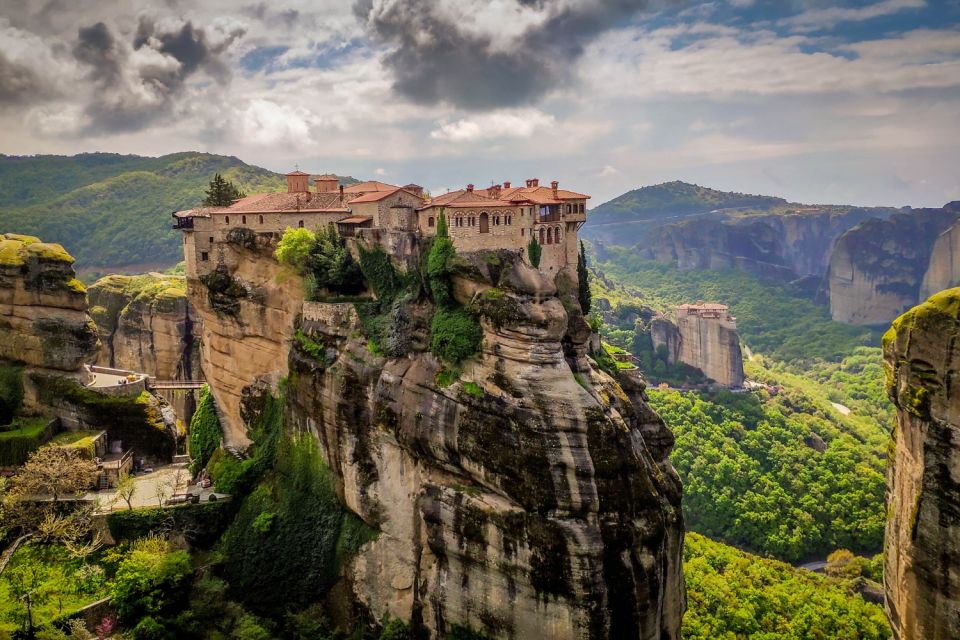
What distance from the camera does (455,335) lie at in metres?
33.4

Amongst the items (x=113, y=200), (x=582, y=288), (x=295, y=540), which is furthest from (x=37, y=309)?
(x=113, y=200)

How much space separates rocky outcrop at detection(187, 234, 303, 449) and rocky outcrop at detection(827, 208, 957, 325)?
433ft

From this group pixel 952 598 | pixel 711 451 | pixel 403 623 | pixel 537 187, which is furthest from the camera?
pixel 711 451

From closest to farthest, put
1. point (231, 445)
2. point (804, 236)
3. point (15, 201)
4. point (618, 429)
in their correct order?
point (618, 429) < point (231, 445) < point (15, 201) < point (804, 236)

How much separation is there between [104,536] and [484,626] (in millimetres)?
20666

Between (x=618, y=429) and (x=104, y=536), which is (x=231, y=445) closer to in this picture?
(x=104, y=536)

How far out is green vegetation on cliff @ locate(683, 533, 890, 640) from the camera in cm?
4119

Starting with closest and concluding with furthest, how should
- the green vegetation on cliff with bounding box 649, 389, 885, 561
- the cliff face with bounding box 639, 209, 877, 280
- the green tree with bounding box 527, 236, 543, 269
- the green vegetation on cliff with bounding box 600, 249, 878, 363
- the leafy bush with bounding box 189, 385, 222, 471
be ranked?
the green tree with bounding box 527, 236, 543, 269
the leafy bush with bounding box 189, 385, 222, 471
the green vegetation on cliff with bounding box 649, 389, 885, 561
the green vegetation on cliff with bounding box 600, 249, 878, 363
the cliff face with bounding box 639, 209, 877, 280

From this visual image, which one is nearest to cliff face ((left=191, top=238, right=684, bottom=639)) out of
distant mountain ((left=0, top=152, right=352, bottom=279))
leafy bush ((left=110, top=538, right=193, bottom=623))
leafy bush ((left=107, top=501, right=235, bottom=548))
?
leafy bush ((left=107, top=501, right=235, bottom=548))

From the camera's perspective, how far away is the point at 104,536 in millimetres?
36594

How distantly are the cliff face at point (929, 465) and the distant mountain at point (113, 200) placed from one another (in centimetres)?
9131

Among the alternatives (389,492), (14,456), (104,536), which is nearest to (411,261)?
(389,492)

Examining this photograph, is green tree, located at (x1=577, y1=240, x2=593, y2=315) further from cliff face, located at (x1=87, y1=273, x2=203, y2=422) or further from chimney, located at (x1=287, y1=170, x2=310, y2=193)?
cliff face, located at (x1=87, y1=273, x2=203, y2=422)

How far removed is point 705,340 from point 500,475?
236 ft
